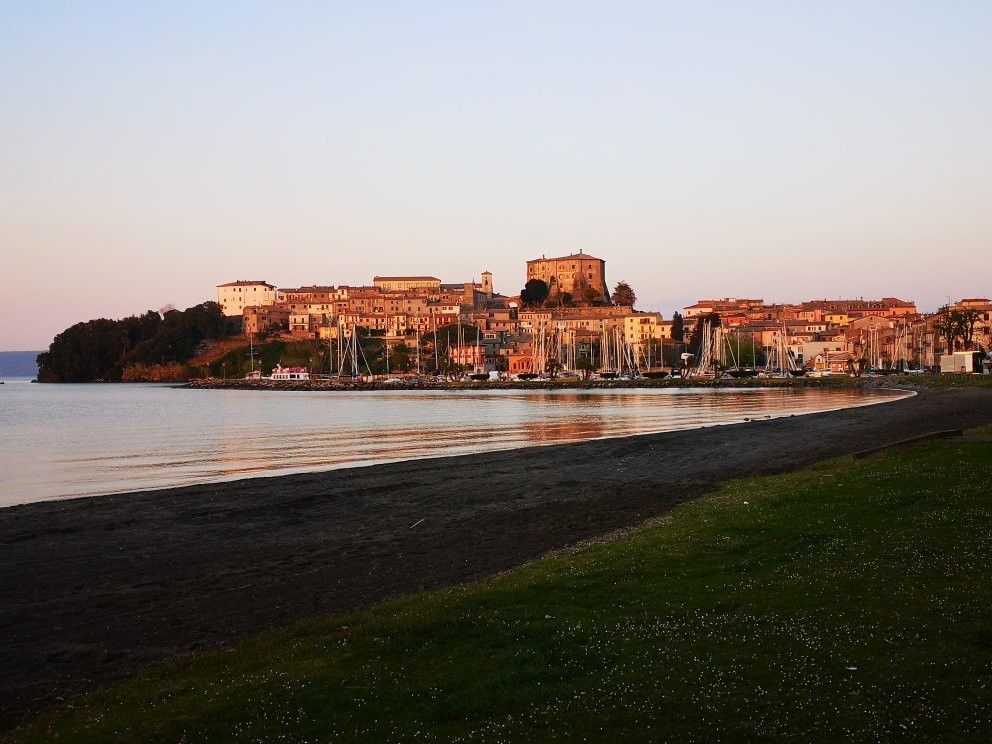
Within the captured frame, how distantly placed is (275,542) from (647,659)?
1254 centimetres

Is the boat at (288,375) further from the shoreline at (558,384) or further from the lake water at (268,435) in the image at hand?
the lake water at (268,435)

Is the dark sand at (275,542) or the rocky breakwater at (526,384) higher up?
the dark sand at (275,542)

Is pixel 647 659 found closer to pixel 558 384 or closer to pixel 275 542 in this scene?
pixel 275 542

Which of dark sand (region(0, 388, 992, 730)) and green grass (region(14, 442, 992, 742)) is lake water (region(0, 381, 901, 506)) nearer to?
dark sand (region(0, 388, 992, 730))

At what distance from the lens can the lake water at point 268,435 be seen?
115ft

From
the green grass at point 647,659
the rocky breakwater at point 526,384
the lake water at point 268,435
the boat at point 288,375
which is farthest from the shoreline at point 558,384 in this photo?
the green grass at point 647,659

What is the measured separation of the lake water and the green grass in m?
21.8

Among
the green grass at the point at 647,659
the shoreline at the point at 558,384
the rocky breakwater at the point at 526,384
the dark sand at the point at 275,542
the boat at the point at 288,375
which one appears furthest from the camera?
the boat at the point at 288,375

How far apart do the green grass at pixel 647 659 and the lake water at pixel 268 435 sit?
2183cm

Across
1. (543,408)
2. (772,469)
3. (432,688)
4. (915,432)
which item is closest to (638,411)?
(543,408)

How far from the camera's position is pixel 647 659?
849 centimetres

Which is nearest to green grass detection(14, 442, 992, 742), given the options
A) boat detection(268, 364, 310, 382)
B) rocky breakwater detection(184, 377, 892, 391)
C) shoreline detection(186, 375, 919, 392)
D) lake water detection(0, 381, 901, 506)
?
lake water detection(0, 381, 901, 506)

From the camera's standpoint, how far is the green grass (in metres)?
7.07

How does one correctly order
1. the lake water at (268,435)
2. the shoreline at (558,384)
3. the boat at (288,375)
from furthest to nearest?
the boat at (288,375) < the shoreline at (558,384) < the lake water at (268,435)
